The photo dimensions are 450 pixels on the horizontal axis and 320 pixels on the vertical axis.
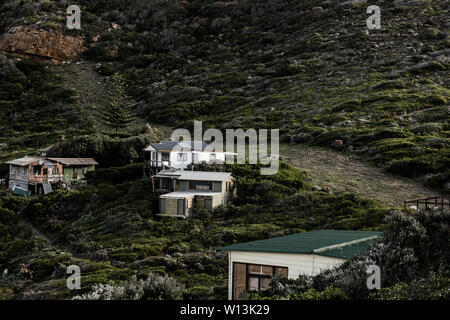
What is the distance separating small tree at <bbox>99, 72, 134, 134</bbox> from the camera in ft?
252

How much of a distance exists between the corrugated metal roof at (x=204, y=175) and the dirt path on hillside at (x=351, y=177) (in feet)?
24.8

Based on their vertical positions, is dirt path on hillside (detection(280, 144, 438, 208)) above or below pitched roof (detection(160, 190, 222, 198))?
above

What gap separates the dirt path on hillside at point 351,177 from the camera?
37438mm

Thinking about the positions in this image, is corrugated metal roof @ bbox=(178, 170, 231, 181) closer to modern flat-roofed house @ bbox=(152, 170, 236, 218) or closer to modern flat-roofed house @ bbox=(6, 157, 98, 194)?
modern flat-roofed house @ bbox=(152, 170, 236, 218)

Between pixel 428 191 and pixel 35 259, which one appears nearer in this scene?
pixel 35 259

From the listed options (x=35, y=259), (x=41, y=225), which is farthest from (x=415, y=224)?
(x=41, y=225)

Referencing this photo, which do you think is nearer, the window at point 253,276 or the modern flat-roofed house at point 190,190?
the window at point 253,276

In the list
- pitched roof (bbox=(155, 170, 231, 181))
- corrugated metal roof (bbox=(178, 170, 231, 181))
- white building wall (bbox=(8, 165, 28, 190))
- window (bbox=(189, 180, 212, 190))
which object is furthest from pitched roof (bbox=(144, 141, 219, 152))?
white building wall (bbox=(8, 165, 28, 190))

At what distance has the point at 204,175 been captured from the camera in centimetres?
3991

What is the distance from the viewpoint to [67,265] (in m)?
27.3

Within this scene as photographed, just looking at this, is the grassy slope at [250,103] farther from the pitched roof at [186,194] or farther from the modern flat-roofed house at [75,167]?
the modern flat-roofed house at [75,167]

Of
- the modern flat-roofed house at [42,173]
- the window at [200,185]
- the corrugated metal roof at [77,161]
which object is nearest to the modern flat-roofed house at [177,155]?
the window at [200,185]
